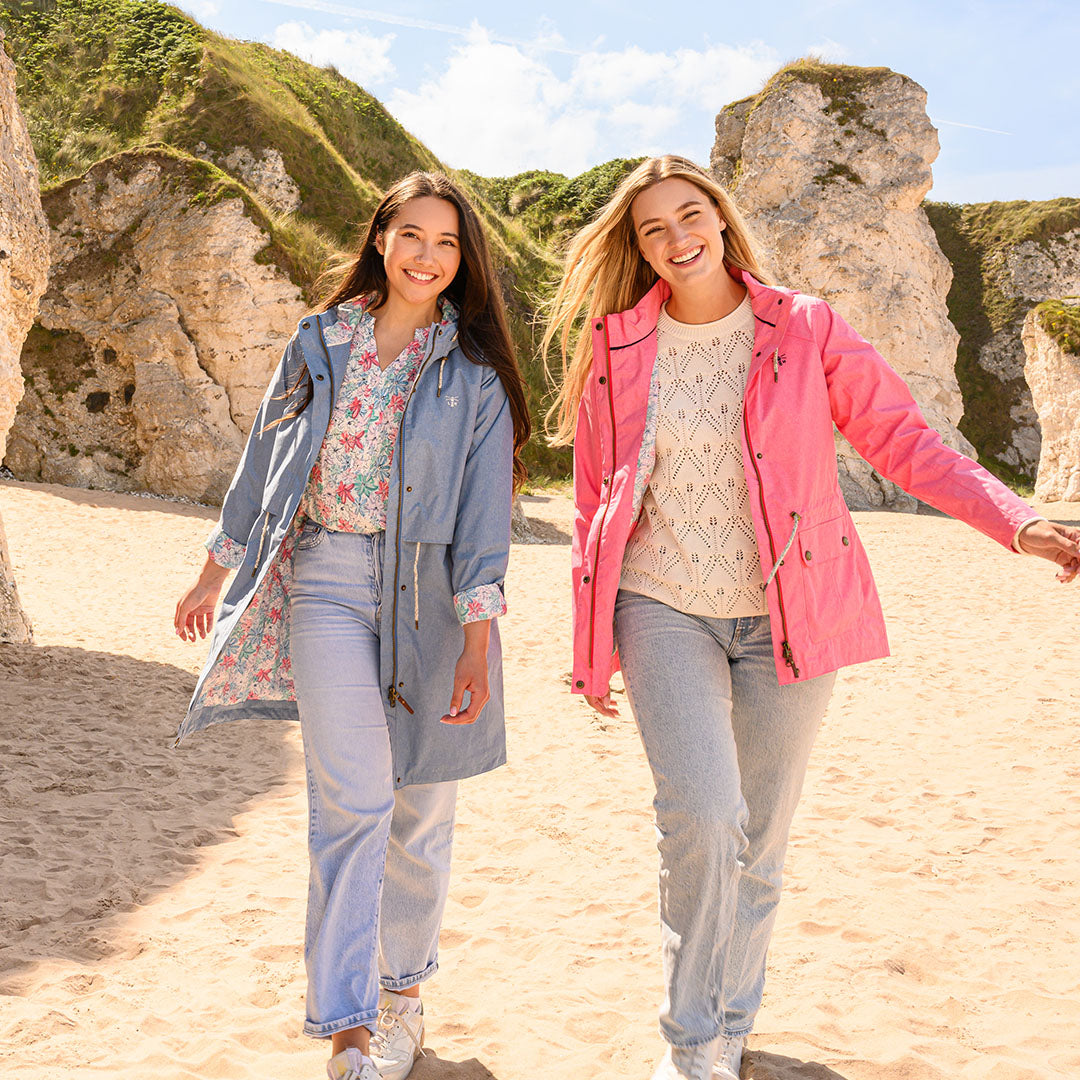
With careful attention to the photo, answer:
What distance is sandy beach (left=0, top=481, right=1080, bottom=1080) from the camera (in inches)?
117

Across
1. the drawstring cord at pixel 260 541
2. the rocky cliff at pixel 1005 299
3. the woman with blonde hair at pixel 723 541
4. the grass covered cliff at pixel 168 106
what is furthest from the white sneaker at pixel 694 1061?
the rocky cliff at pixel 1005 299

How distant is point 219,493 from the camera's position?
15906 mm

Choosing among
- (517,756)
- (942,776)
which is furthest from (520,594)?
(942,776)

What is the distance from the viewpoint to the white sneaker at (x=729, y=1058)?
2.59m

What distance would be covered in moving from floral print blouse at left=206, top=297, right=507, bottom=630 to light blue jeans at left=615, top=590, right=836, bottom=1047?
17.1 inches

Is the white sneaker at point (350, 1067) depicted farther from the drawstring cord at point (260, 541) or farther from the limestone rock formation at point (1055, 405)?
the limestone rock formation at point (1055, 405)

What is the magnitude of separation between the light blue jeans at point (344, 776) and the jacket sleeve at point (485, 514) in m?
0.21

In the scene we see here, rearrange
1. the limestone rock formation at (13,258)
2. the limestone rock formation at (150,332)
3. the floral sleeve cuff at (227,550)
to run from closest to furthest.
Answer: the floral sleeve cuff at (227,550) < the limestone rock formation at (13,258) < the limestone rock formation at (150,332)

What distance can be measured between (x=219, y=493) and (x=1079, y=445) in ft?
53.5

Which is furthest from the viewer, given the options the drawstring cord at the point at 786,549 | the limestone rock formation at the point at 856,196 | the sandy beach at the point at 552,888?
the limestone rock formation at the point at 856,196

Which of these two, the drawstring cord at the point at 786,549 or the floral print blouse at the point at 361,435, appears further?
the floral print blouse at the point at 361,435

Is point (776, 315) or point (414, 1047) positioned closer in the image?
point (776, 315)

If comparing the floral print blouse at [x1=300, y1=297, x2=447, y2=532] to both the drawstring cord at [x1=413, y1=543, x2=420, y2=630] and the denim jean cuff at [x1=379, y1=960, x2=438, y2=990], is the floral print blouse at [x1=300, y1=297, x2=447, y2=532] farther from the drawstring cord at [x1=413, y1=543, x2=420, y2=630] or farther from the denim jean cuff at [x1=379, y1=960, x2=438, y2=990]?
the denim jean cuff at [x1=379, y1=960, x2=438, y2=990]

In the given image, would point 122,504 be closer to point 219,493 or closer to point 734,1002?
point 219,493
